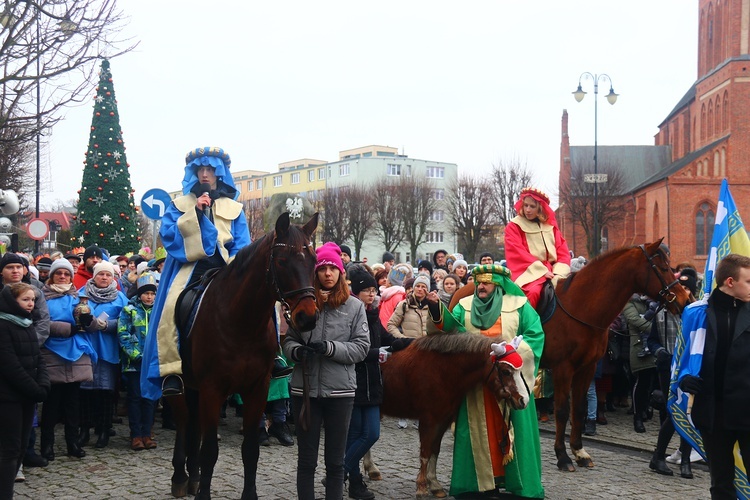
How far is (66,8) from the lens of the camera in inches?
523

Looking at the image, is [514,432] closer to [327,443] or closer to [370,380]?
[370,380]

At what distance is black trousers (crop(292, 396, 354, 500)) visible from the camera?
536cm

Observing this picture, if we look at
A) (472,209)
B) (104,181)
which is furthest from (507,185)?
(104,181)

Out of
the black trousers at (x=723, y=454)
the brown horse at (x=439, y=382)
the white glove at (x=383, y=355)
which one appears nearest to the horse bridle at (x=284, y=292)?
the white glove at (x=383, y=355)

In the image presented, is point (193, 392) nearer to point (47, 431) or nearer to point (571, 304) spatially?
point (47, 431)

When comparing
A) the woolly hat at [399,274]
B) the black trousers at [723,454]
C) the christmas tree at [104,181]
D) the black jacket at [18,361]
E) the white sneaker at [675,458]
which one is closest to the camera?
the black trousers at [723,454]

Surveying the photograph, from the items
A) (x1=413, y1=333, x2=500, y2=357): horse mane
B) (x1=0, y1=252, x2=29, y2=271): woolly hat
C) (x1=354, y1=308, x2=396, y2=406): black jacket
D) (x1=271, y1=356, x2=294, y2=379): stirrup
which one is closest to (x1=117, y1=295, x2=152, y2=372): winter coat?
(x1=0, y1=252, x2=29, y2=271): woolly hat

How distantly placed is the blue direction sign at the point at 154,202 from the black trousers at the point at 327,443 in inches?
286

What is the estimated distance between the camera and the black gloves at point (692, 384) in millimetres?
5105

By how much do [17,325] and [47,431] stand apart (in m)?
2.54

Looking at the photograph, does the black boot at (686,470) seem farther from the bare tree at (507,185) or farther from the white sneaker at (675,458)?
the bare tree at (507,185)

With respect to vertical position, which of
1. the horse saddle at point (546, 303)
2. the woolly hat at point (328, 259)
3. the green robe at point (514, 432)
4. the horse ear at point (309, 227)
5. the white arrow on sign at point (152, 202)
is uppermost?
the white arrow on sign at point (152, 202)

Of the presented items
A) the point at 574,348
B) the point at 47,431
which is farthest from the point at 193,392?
the point at 574,348

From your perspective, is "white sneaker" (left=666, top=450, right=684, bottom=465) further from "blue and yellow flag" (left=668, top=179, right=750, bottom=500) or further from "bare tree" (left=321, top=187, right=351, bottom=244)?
"bare tree" (left=321, top=187, right=351, bottom=244)
